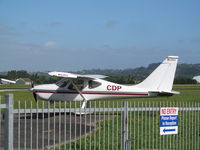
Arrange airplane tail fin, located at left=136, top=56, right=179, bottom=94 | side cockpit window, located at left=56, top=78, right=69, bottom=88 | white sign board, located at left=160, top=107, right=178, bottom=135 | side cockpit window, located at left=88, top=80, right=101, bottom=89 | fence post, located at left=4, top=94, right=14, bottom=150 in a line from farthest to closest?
airplane tail fin, located at left=136, top=56, right=179, bottom=94, side cockpit window, located at left=88, top=80, right=101, bottom=89, side cockpit window, located at left=56, top=78, right=69, bottom=88, white sign board, located at left=160, top=107, right=178, bottom=135, fence post, located at left=4, top=94, right=14, bottom=150

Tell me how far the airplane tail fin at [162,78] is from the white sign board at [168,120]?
14.4 m

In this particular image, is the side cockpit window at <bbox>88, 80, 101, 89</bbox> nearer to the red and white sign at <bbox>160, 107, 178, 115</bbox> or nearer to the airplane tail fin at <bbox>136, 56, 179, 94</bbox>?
the airplane tail fin at <bbox>136, 56, 179, 94</bbox>

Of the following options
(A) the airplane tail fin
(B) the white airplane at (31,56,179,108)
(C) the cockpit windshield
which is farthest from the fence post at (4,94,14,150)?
(A) the airplane tail fin

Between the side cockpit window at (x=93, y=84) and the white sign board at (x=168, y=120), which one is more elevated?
the side cockpit window at (x=93, y=84)

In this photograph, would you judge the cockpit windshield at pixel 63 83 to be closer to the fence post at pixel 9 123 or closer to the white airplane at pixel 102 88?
the white airplane at pixel 102 88

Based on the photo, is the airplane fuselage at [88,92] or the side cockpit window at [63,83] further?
the side cockpit window at [63,83]

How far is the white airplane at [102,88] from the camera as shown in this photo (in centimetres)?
2198

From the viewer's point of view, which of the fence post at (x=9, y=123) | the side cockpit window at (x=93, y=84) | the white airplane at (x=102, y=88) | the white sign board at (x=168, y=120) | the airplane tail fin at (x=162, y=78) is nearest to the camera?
the fence post at (x=9, y=123)

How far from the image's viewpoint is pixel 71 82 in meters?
21.9

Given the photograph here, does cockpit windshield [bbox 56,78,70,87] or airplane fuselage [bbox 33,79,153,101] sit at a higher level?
cockpit windshield [bbox 56,78,70,87]

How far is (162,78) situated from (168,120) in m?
14.8

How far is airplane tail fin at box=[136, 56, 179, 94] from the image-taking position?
22.7 metres

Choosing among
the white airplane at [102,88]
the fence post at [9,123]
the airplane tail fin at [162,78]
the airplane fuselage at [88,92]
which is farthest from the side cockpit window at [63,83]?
the fence post at [9,123]

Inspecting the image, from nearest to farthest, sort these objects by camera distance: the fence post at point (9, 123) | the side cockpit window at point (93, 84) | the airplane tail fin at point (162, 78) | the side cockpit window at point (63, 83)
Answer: the fence post at point (9, 123) < the side cockpit window at point (63, 83) < the side cockpit window at point (93, 84) < the airplane tail fin at point (162, 78)
